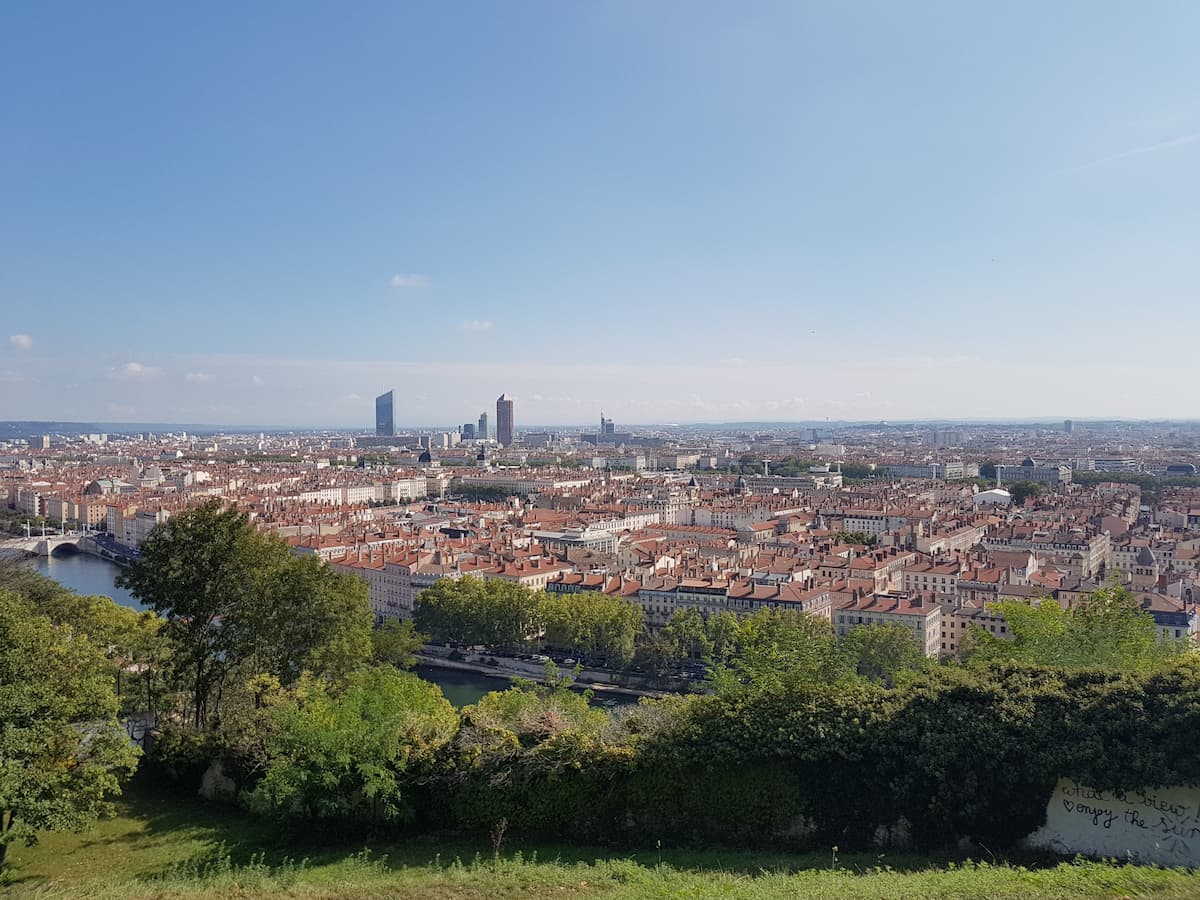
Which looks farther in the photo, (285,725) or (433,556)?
(433,556)

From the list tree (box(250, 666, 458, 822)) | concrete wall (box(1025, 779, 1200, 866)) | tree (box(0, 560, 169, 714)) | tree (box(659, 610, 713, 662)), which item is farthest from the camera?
tree (box(659, 610, 713, 662))

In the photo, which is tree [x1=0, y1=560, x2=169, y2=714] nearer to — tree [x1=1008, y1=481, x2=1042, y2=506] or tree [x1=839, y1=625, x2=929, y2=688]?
tree [x1=839, y1=625, x2=929, y2=688]

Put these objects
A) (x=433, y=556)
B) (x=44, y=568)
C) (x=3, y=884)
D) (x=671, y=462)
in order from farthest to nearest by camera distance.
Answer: (x=671, y=462) → (x=44, y=568) → (x=433, y=556) → (x=3, y=884)

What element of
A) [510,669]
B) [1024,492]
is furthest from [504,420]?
[510,669]

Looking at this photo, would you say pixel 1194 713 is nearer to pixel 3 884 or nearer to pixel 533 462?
pixel 3 884

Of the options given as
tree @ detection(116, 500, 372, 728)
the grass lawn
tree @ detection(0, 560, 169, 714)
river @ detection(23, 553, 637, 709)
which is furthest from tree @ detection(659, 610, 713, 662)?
the grass lawn

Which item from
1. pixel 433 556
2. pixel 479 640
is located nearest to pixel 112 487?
pixel 433 556
